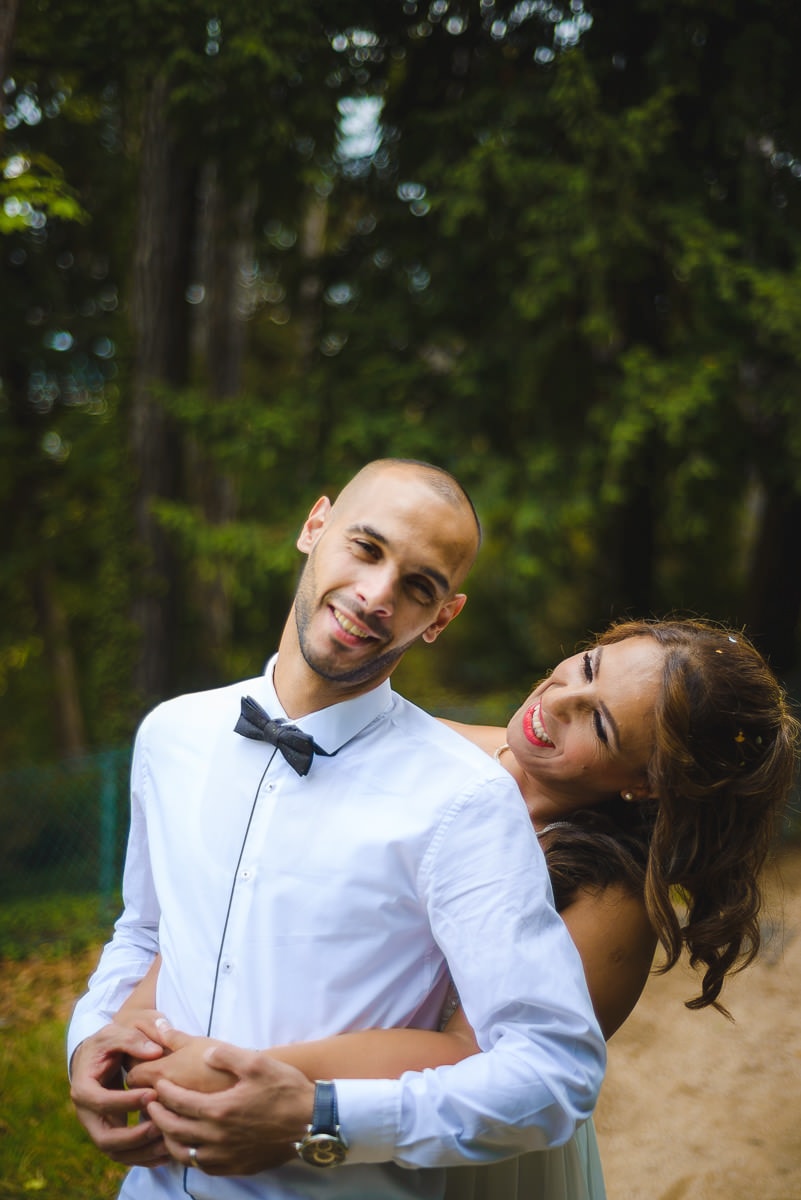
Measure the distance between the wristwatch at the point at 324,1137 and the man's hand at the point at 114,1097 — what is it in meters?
0.31

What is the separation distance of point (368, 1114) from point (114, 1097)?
49 centimetres

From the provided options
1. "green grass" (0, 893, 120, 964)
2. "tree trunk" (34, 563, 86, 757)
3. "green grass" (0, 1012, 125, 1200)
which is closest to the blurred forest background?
"tree trunk" (34, 563, 86, 757)

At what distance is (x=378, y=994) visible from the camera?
1672 millimetres

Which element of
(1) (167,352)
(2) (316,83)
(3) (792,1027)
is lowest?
(3) (792,1027)

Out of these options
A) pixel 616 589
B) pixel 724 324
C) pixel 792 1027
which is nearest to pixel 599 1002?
pixel 792 1027

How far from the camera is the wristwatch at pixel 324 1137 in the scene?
1.50 meters

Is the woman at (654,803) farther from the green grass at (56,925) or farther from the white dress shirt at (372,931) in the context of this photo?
the green grass at (56,925)

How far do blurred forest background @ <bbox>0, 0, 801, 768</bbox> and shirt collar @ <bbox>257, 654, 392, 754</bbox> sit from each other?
4.10 metres

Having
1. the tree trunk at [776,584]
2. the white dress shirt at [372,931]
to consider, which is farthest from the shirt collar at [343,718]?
the tree trunk at [776,584]

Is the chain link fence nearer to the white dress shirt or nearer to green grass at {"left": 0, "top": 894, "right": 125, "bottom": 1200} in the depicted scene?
green grass at {"left": 0, "top": 894, "right": 125, "bottom": 1200}

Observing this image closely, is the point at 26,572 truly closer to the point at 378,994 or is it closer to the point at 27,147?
the point at 27,147

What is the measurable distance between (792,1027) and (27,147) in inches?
373

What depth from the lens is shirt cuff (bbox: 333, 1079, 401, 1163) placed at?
150 centimetres

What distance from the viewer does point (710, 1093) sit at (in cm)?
481
